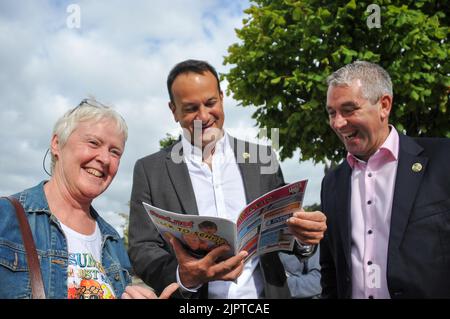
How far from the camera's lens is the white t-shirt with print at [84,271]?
2.42 metres

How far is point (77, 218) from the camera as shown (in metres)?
2.65

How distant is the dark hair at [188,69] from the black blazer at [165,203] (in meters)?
0.49

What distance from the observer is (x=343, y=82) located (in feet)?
11.4

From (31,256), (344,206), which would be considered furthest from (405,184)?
(31,256)

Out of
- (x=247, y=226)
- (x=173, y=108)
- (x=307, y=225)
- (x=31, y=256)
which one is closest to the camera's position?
(x=31, y=256)

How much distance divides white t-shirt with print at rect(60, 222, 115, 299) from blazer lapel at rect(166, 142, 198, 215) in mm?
660

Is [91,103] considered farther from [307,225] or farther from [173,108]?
[307,225]

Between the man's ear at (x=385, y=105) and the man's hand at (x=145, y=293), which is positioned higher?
the man's ear at (x=385, y=105)

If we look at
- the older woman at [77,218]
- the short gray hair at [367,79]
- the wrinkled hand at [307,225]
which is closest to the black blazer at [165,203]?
the older woman at [77,218]

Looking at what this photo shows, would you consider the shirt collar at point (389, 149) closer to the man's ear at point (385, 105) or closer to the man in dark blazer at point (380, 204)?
the man in dark blazer at point (380, 204)

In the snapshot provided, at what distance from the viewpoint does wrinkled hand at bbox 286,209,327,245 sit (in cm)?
276

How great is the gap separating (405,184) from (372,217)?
325 mm

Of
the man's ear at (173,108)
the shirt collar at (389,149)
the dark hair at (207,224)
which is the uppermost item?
the man's ear at (173,108)

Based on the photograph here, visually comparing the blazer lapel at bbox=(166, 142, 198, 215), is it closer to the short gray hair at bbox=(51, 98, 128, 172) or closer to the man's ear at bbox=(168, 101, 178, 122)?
the man's ear at bbox=(168, 101, 178, 122)
